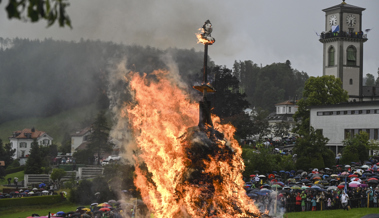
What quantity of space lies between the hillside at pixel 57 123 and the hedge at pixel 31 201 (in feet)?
203

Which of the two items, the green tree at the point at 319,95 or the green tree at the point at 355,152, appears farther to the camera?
the green tree at the point at 319,95

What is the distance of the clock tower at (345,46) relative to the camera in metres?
110

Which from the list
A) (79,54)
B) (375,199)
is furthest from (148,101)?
(79,54)

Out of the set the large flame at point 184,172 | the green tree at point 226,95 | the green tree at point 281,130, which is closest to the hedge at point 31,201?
the large flame at point 184,172

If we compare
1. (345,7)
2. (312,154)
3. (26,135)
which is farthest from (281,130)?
(312,154)

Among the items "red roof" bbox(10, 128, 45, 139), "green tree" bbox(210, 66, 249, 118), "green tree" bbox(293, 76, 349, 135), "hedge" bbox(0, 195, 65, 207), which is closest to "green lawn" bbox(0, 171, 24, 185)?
"hedge" bbox(0, 195, 65, 207)

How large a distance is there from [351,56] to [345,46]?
2852 mm

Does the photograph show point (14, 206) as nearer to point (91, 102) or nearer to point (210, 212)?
point (210, 212)

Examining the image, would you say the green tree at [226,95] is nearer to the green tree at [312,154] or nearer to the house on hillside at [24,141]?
the green tree at [312,154]

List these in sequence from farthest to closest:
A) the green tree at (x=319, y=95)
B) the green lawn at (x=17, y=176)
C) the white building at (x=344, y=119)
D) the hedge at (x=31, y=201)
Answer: the green tree at (x=319, y=95), the green lawn at (x=17, y=176), the white building at (x=344, y=119), the hedge at (x=31, y=201)

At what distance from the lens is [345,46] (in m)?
110

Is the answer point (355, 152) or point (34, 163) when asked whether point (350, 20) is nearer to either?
point (355, 152)

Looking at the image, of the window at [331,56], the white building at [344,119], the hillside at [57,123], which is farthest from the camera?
the hillside at [57,123]

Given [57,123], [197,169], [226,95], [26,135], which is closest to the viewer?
[197,169]
